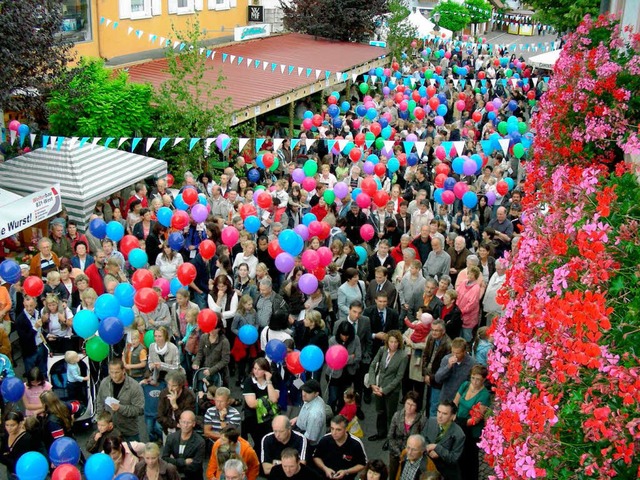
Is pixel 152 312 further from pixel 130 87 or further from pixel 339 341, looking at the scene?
Result: pixel 130 87

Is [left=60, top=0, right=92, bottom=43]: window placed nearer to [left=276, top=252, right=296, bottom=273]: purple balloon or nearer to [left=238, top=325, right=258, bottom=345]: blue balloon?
[left=276, top=252, right=296, bottom=273]: purple balloon

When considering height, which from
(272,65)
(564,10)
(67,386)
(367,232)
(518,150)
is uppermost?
(564,10)

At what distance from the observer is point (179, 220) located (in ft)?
36.9

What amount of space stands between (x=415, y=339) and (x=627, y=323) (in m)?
4.81

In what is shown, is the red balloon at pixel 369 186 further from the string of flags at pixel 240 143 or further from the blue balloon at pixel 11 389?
the blue balloon at pixel 11 389

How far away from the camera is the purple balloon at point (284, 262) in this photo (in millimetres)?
10062

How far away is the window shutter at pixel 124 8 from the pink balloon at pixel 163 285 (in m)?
13.0

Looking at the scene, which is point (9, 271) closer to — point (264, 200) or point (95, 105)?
point (264, 200)

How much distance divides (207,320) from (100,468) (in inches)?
95.1

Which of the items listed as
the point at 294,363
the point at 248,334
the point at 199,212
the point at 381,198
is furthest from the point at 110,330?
the point at 381,198

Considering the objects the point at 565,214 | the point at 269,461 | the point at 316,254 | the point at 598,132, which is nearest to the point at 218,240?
the point at 316,254

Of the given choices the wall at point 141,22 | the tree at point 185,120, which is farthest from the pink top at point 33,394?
the wall at point 141,22

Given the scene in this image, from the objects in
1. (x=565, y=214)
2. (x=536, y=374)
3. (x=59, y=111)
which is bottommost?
(x=59, y=111)

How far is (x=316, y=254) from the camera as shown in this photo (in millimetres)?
9992
